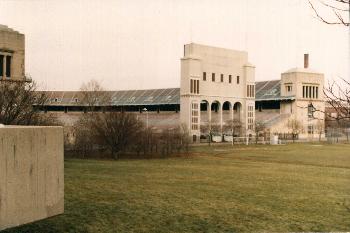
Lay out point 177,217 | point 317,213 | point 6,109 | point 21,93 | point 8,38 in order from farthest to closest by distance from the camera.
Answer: point 8,38 < point 21,93 < point 6,109 < point 317,213 < point 177,217

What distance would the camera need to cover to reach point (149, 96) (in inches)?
3959

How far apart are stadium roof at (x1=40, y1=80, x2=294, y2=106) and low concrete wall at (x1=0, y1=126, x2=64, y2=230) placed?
7345 centimetres

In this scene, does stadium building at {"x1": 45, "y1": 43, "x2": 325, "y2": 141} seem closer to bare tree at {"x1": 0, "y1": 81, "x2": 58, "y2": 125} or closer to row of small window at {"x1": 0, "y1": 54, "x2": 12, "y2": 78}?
row of small window at {"x1": 0, "y1": 54, "x2": 12, "y2": 78}

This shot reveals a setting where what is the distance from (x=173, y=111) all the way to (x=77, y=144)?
50.8 meters

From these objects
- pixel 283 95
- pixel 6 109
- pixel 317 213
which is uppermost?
pixel 283 95

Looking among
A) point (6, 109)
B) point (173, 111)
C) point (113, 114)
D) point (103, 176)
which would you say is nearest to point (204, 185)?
point (103, 176)

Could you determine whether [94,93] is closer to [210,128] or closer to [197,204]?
[210,128]

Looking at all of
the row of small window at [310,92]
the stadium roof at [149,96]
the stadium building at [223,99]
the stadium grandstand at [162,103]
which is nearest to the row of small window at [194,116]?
the stadium building at [223,99]

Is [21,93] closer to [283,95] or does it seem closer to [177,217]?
[177,217]

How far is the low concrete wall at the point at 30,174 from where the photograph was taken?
10453mm

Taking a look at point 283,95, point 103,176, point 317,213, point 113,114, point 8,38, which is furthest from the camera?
point 283,95

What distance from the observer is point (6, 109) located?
3000cm

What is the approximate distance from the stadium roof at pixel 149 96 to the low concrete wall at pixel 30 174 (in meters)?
73.4

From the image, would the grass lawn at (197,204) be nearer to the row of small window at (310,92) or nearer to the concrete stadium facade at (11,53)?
the concrete stadium facade at (11,53)
